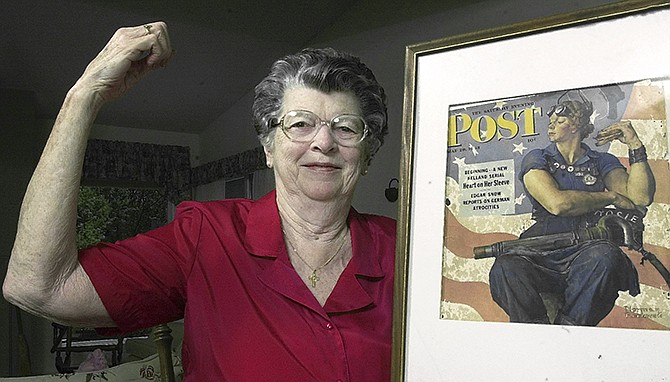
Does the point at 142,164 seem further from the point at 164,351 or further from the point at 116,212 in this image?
the point at 164,351

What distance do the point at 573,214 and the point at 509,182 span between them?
0.26 ft

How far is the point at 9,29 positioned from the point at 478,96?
411 cm

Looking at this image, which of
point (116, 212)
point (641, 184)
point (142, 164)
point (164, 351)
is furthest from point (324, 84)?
point (116, 212)

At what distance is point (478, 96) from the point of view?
0.80 metres

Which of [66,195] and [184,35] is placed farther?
[184,35]

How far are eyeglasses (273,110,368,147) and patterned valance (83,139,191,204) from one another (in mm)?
5260

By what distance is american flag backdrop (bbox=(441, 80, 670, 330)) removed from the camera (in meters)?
0.67

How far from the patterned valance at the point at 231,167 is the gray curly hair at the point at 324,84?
392 cm

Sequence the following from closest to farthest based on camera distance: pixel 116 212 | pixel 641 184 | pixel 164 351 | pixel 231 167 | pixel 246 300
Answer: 1. pixel 641 184
2. pixel 246 300
3. pixel 164 351
4. pixel 231 167
5. pixel 116 212

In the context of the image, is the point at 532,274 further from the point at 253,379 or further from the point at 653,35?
the point at 253,379

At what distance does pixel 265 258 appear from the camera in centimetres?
103

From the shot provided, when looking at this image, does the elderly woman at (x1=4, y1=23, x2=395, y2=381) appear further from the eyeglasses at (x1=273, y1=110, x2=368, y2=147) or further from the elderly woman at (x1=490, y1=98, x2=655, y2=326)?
the elderly woman at (x1=490, y1=98, x2=655, y2=326)

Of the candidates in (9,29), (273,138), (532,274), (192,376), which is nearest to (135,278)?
(192,376)

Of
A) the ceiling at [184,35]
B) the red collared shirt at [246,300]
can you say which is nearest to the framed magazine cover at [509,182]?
the red collared shirt at [246,300]
